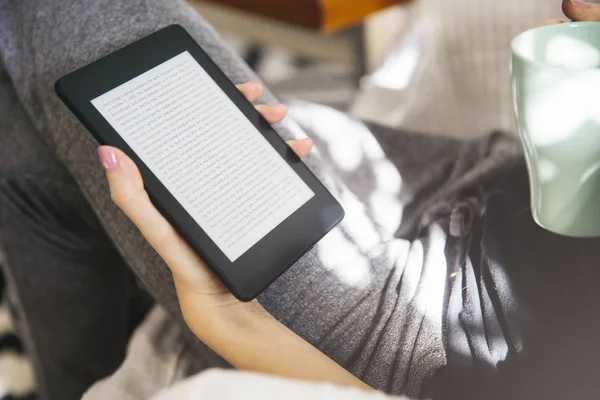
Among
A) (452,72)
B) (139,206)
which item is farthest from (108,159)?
(452,72)

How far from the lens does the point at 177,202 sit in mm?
455

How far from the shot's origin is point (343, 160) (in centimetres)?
67

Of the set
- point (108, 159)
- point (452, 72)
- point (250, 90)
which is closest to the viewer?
point (108, 159)

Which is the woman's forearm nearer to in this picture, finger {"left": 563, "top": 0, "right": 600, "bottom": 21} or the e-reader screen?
the e-reader screen

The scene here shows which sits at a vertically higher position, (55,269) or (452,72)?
(55,269)

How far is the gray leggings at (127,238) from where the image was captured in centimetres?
47

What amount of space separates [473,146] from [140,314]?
0.44 metres

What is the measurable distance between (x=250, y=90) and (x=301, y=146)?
0.06 metres

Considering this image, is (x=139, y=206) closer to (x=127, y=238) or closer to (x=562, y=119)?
(x=127, y=238)

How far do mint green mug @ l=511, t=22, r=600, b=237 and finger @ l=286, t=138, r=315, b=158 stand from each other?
0.17 meters

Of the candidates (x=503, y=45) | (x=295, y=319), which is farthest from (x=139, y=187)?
(x=503, y=45)

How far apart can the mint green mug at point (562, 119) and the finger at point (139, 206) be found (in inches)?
10.2

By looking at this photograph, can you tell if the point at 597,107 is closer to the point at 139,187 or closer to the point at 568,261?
the point at 568,261

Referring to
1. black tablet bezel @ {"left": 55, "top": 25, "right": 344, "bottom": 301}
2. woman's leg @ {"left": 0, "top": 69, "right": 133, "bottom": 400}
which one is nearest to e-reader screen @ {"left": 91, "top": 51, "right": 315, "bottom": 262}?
black tablet bezel @ {"left": 55, "top": 25, "right": 344, "bottom": 301}
